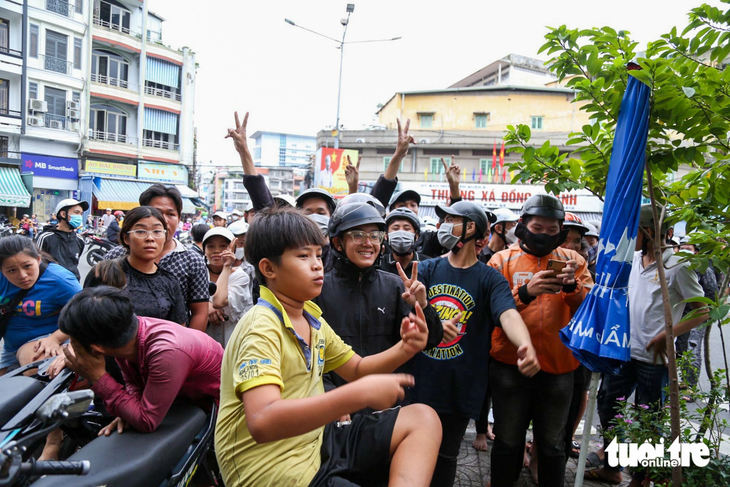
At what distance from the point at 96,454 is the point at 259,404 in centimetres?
103

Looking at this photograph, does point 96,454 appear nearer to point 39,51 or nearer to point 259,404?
point 259,404

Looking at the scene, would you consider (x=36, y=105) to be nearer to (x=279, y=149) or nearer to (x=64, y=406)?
(x=64, y=406)

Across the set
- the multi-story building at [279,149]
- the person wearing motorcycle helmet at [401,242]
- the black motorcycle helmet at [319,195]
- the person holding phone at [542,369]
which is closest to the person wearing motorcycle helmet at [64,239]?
the black motorcycle helmet at [319,195]

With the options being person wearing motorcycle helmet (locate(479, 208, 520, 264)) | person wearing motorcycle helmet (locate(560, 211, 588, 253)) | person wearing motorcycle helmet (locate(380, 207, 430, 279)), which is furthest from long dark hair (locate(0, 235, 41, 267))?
person wearing motorcycle helmet (locate(560, 211, 588, 253))

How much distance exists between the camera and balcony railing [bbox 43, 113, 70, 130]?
2445 centimetres

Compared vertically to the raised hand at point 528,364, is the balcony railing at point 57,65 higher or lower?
higher

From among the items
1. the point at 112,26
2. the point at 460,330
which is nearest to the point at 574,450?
the point at 460,330

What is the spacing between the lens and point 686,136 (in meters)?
2.53

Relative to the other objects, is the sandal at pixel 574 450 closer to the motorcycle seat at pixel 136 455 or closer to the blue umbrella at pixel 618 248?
the blue umbrella at pixel 618 248

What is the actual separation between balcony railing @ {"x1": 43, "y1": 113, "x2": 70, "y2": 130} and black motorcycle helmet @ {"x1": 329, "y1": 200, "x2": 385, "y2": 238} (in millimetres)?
27630

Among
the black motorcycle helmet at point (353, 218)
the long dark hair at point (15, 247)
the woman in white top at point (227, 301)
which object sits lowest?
the woman in white top at point (227, 301)

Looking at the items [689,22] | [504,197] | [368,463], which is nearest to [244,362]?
[368,463]

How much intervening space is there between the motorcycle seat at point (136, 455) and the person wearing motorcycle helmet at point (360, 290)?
2.58ft

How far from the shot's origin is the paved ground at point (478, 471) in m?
3.56
